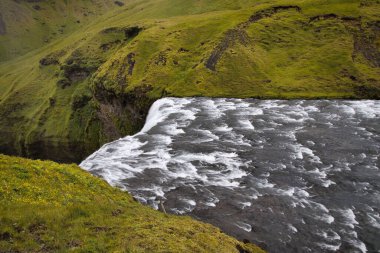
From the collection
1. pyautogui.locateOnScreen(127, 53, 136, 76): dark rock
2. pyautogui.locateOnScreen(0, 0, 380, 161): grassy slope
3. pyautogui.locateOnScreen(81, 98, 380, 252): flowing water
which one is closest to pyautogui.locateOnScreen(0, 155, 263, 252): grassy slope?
pyautogui.locateOnScreen(81, 98, 380, 252): flowing water

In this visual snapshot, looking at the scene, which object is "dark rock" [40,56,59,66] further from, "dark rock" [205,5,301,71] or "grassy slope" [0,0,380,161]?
"dark rock" [205,5,301,71]

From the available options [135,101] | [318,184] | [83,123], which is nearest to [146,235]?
[318,184]

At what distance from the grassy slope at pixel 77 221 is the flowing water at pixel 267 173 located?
18.5ft

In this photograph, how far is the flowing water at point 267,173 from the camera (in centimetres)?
2623

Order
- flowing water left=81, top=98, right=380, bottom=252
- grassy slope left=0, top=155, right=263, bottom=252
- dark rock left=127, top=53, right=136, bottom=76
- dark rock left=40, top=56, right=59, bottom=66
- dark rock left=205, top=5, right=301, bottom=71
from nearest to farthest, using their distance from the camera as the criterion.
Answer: grassy slope left=0, top=155, right=263, bottom=252 → flowing water left=81, top=98, right=380, bottom=252 → dark rock left=205, top=5, right=301, bottom=71 → dark rock left=127, top=53, right=136, bottom=76 → dark rock left=40, top=56, right=59, bottom=66

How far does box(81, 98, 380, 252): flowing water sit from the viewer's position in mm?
26234

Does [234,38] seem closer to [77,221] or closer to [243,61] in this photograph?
[243,61]

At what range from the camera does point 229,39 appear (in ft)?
302

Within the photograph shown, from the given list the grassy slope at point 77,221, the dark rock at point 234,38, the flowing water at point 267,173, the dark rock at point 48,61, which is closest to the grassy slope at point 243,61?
the dark rock at point 234,38

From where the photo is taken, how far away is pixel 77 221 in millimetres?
17984

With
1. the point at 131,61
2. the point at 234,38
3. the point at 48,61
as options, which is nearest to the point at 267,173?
the point at 234,38

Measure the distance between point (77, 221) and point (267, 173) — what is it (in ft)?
72.2

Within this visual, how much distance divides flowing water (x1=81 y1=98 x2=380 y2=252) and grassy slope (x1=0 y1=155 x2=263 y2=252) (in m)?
5.65

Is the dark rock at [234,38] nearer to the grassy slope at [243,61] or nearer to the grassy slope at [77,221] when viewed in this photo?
the grassy slope at [243,61]
